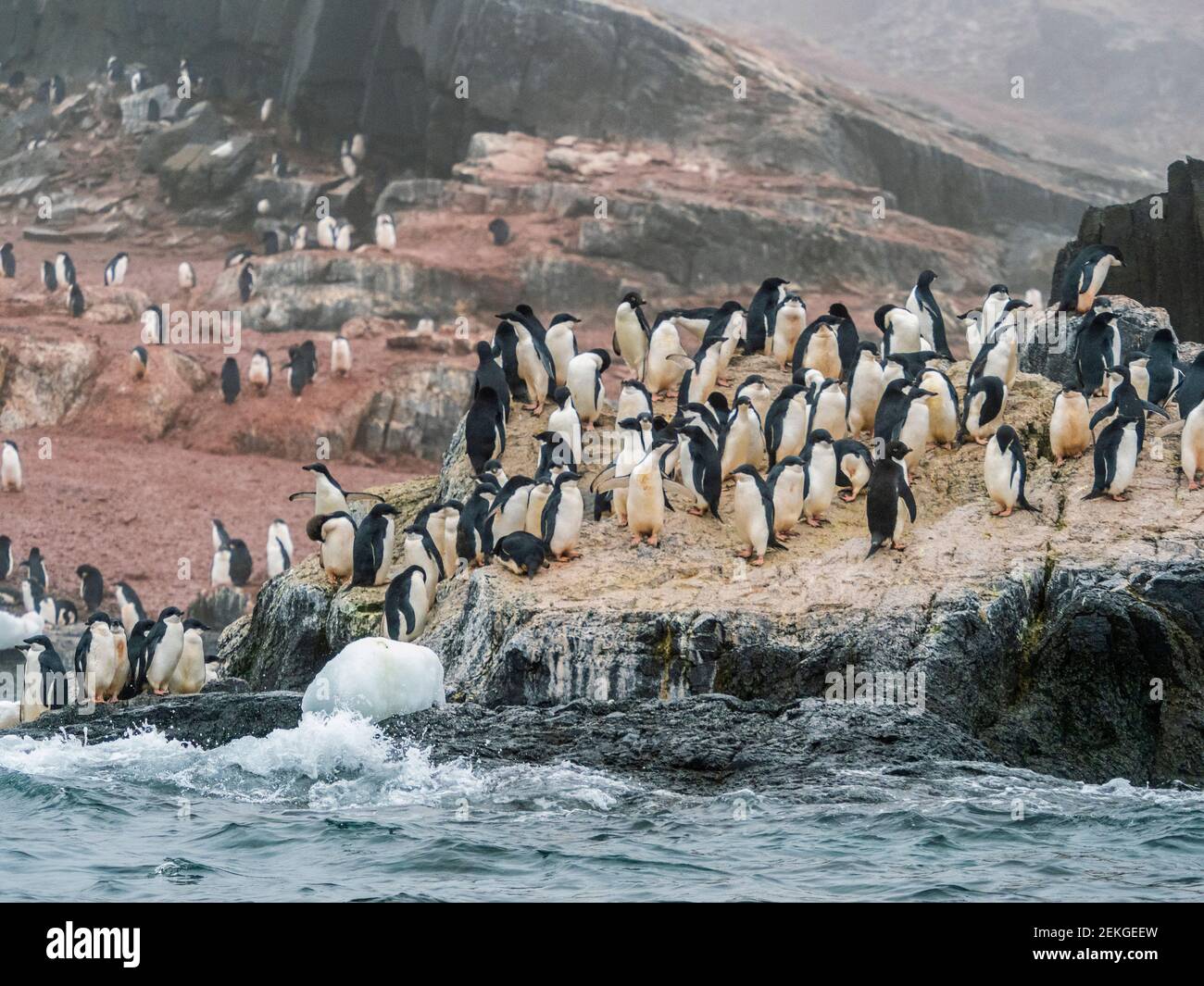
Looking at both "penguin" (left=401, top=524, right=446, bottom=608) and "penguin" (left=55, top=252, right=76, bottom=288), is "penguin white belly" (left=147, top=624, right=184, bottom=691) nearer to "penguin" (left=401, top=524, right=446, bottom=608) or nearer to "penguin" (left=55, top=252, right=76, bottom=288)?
"penguin" (left=401, top=524, right=446, bottom=608)

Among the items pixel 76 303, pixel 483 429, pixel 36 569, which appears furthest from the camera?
pixel 76 303

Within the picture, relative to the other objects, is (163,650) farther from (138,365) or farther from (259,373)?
(138,365)

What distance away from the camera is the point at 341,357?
117 feet

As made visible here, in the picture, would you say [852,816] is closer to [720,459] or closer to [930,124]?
[720,459]

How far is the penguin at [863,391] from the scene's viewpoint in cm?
1655

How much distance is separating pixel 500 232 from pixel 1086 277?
86.5ft

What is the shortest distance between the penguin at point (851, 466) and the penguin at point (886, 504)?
1342 millimetres

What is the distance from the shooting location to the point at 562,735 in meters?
12.0

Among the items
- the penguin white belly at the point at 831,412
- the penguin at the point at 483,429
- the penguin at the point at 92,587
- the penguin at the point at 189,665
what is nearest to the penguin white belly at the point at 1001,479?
the penguin white belly at the point at 831,412

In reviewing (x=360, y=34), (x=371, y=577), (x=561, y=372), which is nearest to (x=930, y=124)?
(x=360, y=34)

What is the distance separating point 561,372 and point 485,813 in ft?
27.6

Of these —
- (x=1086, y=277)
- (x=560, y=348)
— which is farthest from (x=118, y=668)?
(x=1086, y=277)

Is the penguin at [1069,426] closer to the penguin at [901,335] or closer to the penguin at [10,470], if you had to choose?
the penguin at [901,335]

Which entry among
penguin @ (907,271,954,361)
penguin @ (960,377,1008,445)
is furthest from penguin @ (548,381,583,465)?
penguin @ (907,271,954,361)
